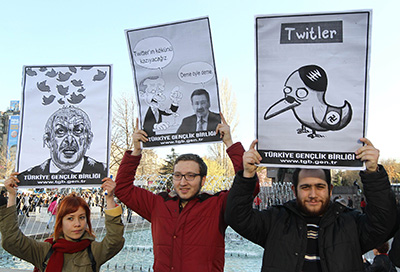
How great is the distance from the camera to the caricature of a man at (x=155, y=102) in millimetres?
3457

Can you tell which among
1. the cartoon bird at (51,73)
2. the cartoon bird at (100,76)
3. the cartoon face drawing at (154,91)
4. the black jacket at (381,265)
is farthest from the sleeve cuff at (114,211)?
the black jacket at (381,265)

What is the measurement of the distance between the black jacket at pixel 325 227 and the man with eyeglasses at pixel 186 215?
36 centimetres

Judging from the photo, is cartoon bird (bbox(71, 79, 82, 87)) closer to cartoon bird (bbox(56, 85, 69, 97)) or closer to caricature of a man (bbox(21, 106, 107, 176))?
cartoon bird (bbox(56, 85, 69, 97))

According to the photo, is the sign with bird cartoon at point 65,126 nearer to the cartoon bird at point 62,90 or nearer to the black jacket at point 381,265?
the cartoon bird at point 62,90

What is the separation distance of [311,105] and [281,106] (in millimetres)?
223

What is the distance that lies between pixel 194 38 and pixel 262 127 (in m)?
1.17

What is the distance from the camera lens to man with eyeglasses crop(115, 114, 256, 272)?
2811 millimetres

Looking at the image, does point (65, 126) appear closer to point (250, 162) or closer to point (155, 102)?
point (155, 102)

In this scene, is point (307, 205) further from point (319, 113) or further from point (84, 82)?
point (84, 82)

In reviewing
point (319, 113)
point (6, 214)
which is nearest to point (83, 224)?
point (6, 214)

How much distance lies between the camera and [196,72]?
339 cm

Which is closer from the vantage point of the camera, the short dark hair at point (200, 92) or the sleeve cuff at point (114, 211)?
the sleeve cuff at point (114, 211)

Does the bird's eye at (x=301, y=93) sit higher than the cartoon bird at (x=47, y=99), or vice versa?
the cartoon bird at (x=47, y=99)

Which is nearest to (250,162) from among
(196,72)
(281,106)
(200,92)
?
(281,106)
